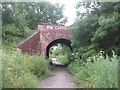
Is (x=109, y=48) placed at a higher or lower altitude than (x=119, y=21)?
lower

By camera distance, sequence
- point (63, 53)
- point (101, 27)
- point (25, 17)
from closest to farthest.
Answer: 1. point (101, 27)
2. point (25, 17)
3. point (63, 53)

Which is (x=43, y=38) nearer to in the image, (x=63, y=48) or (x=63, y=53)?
(x=63, y=48)

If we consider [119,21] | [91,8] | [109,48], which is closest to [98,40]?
[109,48]

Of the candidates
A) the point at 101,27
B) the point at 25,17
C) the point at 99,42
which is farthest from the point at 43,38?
the point at 25,17

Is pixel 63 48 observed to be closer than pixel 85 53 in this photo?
No

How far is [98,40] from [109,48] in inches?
23.4

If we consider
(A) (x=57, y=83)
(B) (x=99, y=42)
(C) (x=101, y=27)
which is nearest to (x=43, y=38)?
(B) (x=99, y=42)

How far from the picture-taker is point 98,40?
6039 mm

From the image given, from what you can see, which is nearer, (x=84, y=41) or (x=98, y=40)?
(x=98, y=40)

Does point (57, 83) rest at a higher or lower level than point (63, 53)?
lower

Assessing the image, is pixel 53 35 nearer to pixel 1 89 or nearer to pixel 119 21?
pixel 119 21

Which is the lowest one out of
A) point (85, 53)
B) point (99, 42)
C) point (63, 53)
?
point (63, 53)

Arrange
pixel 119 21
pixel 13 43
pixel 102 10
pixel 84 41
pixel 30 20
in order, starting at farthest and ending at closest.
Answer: pixel 30 20
pixel 13 43
pixel 84 41
pixel 102 10
pixel 119 21

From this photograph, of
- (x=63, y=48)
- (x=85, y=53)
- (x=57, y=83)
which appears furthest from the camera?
(x=63, y=48)
